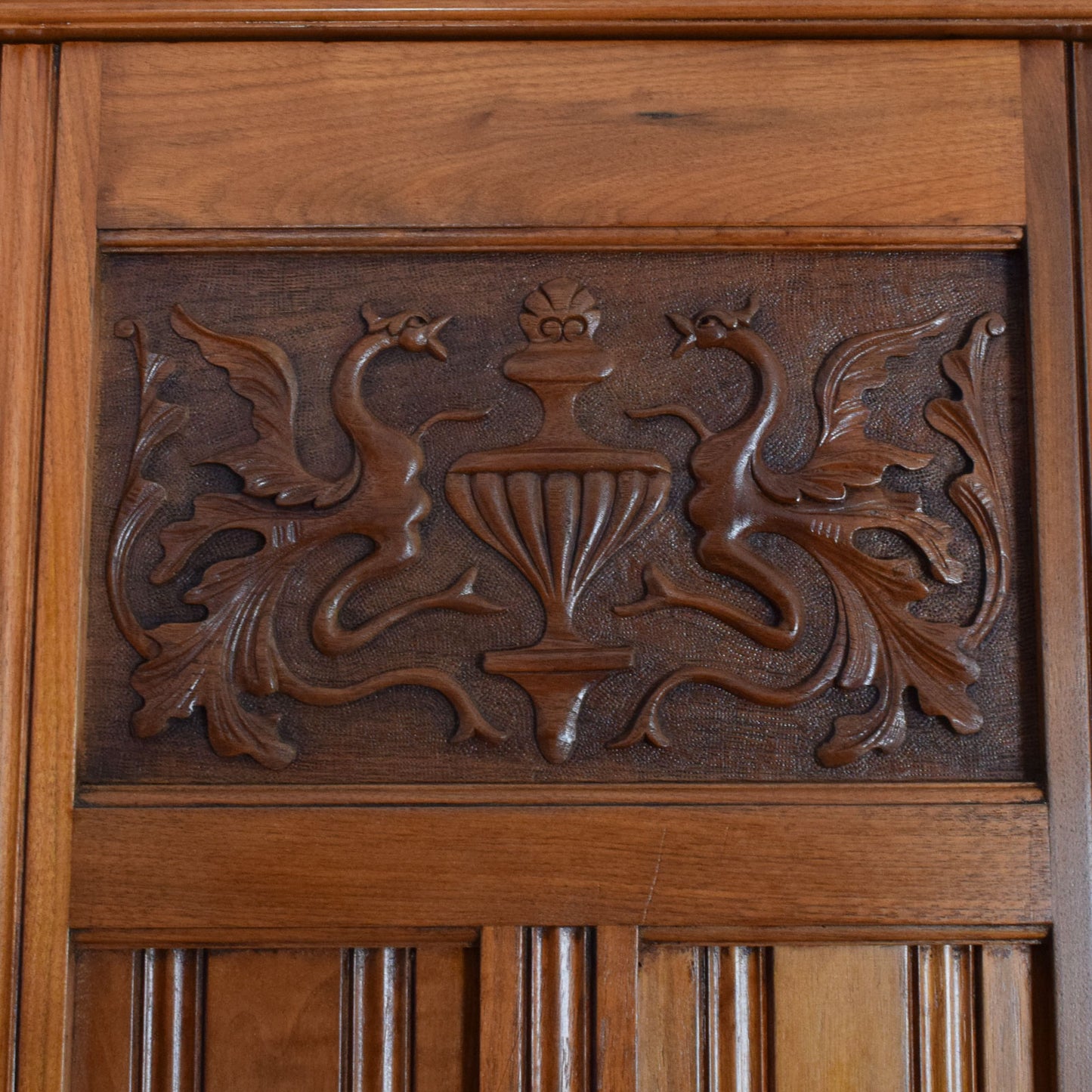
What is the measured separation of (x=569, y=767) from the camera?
71 centimetres

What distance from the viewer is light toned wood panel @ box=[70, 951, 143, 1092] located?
0.68 metres

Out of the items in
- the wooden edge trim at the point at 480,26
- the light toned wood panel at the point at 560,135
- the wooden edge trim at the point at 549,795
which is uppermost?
the wooden edge trim at the point at 480,26

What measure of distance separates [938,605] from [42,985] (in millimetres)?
680

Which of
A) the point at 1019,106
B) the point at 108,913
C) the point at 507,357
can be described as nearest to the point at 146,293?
the point at 507,357

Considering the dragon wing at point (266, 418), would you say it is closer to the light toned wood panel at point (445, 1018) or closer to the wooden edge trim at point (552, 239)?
the wooden edge trim at point (552, 239)

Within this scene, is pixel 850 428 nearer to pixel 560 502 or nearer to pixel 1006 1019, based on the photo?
pixel 560 502

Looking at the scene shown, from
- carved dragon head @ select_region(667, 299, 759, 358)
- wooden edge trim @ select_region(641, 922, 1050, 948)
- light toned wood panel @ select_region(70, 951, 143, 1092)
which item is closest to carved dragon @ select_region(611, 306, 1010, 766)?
carved dragon head @ select_region(667, 299, 759, 358)

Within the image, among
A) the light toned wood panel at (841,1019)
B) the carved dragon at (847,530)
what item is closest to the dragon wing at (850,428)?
the carved dragon at (847,530)

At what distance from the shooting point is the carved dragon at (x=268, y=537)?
0.71 metres

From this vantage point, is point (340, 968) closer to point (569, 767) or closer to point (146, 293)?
point (569, 767)

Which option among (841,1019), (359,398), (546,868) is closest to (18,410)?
(359,398)

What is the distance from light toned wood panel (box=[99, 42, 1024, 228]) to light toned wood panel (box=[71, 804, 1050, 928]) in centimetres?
43

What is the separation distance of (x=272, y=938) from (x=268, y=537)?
0.28 metres

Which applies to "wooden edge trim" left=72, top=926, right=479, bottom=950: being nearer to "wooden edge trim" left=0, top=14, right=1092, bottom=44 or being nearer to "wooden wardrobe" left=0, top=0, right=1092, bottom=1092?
"wooden wardrobe" left=0, top=0, right=1092, bottom=1092
